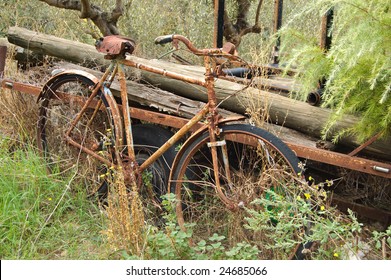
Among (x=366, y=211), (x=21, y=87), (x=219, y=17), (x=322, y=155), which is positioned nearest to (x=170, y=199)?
(x=322, y=155)

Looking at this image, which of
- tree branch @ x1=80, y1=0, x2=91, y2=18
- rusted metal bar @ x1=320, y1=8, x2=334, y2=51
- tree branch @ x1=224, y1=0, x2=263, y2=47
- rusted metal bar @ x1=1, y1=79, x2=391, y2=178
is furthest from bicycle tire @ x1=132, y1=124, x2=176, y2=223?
tree branch @ x1=224, y1=0, x2=263, y2=47

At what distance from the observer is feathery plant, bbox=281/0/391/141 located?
3367 millimetres

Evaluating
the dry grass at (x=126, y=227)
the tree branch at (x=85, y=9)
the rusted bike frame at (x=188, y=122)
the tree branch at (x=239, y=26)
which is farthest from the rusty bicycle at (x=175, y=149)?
the tree branch at (x=239, y=26)

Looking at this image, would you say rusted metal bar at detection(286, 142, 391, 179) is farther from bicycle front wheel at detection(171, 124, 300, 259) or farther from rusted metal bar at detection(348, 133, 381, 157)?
bicycle front wheel at detection(171, 124, 300, 259)

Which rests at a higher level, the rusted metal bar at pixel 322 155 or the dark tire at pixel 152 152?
the rusted metal bar at pixel 322 155

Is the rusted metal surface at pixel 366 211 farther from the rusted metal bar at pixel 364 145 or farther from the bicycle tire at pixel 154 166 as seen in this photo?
the bicycle tire at pixel 154 166

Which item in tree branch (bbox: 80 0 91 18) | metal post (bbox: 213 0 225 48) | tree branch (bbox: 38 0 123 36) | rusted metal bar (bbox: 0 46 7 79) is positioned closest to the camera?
metal post (bbox: 213 0 225 48)

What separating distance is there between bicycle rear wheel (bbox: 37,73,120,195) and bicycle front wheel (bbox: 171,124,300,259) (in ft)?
2.28

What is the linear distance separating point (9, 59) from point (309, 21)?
4621 millimetres

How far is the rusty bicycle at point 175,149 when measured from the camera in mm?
3900

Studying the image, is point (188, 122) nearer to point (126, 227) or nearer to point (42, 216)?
point (126, 227)

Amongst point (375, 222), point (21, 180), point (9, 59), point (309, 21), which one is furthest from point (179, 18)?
point (375, 222)

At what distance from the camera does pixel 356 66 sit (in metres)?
3.61

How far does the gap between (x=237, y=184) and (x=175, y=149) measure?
0.70 meters
